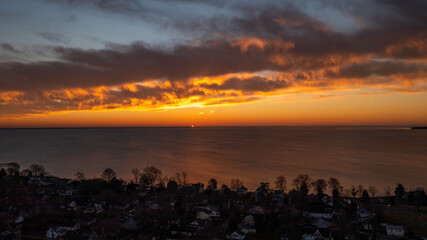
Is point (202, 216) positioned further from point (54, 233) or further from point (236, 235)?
point (54, 233)

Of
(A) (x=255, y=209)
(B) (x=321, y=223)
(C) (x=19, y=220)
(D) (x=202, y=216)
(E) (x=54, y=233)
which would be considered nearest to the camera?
(E) (x=54, y=233)

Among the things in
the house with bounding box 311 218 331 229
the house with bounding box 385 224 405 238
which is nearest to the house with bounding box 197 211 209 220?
the house with bounding box 311 218 331 229

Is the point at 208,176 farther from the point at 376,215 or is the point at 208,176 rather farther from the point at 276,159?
the point at 376,215

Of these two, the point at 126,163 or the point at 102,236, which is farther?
the point at 126,163

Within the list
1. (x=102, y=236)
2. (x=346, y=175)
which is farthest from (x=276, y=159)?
(x=102, y=236)

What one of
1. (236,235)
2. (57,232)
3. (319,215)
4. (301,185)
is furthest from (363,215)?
(57,232)

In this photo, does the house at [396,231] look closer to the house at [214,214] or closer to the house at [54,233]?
the house at [214,214]

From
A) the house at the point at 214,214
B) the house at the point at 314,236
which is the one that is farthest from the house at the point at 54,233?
the house at the point at 314,236
